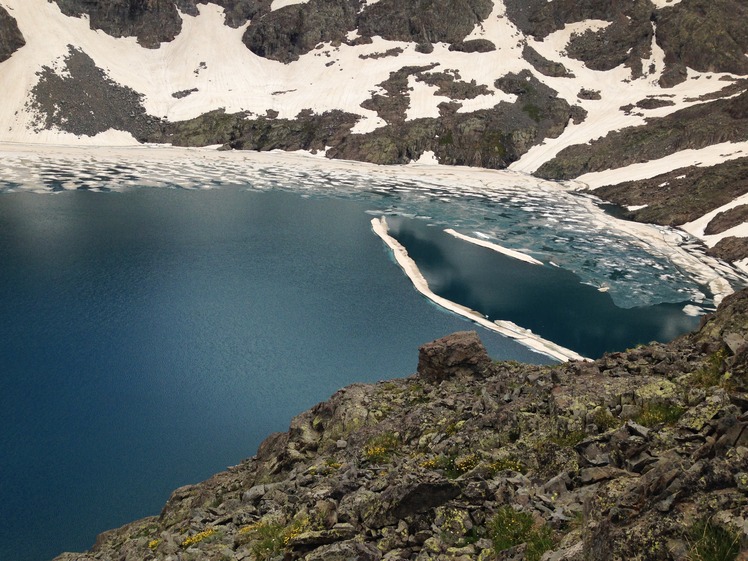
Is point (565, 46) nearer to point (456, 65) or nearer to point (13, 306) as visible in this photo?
point (456, 65)

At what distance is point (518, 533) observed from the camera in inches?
336

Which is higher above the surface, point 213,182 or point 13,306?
point 213,182

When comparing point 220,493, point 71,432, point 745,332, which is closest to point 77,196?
point 71,432

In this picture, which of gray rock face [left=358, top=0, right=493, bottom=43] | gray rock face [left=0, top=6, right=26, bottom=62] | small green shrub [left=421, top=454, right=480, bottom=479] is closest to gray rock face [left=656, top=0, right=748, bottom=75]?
gray rock face [left=358, top=0, right=493, bottom=43]

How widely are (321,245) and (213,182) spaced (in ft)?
133

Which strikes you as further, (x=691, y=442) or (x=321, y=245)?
(x=321, y=245)

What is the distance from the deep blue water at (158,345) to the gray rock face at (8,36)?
93984 mm

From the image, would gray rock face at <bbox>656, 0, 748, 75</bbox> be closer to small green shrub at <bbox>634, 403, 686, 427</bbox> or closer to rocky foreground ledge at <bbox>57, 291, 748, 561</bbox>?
rocky foreground ledge at <bbox>57, 291, 748, 561</bbox>

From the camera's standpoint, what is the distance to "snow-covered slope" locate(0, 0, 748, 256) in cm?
12362

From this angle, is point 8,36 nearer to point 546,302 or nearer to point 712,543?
point 546,302

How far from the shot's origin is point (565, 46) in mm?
159375

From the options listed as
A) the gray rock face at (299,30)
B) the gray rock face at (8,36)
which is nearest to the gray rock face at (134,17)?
the gray rock face at (8,36)

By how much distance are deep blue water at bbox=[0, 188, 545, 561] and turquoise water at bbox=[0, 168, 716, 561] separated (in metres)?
0.12

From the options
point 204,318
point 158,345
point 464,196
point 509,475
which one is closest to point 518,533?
point 509,475
